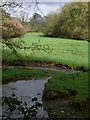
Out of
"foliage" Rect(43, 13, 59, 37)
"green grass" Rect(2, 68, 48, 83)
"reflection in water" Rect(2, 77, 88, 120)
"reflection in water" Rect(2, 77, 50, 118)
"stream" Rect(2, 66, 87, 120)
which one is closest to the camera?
"stream" Rect(2, 66, 87, 120)

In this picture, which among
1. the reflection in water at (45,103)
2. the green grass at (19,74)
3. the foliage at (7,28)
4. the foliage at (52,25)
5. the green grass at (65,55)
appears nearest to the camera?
the foliage at (7,28)

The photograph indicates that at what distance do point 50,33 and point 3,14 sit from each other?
56326 mm

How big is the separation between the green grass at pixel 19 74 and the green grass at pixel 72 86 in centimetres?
381

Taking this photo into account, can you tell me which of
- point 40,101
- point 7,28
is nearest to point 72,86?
point 40,101

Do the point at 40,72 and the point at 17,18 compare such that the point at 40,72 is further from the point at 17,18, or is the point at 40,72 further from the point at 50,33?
the point at 50,33

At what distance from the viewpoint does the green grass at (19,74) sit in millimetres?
23966

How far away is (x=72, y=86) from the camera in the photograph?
19219mm

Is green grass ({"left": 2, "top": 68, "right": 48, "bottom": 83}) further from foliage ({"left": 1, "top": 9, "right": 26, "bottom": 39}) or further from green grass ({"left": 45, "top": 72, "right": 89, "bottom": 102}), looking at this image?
foliage ({"left": 1, "top": 9, "right": 26, "bottom": 39})

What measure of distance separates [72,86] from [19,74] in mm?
7365

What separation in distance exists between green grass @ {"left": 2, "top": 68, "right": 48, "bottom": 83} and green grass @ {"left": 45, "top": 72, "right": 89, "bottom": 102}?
3.81 meters

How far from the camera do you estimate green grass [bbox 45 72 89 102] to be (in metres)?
16.8

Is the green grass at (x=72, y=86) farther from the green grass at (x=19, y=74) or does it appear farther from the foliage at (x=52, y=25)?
the foliage at (x=52, y=25)

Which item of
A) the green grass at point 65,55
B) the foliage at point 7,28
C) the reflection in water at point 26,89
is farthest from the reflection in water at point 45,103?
the green grass at point 65,55

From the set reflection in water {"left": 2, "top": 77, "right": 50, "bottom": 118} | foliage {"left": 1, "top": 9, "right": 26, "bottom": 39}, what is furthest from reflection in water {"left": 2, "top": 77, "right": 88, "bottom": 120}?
foliage {"left": 1, "top": 9, "right": 26, "bottom": 39}
